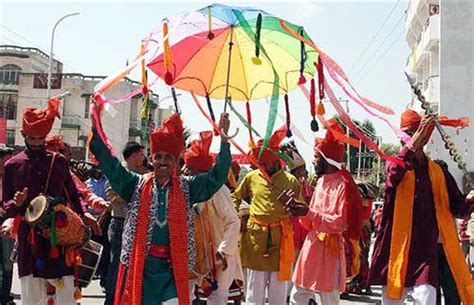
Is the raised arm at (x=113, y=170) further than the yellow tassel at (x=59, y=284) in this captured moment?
No


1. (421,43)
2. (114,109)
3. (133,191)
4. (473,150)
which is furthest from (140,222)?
(421,43)

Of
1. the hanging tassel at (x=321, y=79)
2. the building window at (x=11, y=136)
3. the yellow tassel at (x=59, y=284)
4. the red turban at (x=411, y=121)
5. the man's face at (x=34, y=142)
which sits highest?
the building window at (x=11, y=136)

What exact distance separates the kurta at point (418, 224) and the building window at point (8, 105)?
50.0m

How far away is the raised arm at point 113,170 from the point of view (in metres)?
4.91

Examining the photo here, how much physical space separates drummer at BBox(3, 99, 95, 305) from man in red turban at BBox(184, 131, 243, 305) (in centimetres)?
128

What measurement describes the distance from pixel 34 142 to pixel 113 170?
4.37ft

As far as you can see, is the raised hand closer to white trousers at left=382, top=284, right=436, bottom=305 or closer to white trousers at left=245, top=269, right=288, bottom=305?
white trousers at left=245, top=269, right=288, bottom=305

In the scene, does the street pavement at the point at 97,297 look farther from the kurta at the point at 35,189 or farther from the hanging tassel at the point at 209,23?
the hanging tassel at the point at 209,23

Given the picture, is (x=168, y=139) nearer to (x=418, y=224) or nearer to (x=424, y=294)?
(x=418, y=224)

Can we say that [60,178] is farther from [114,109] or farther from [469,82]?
[469,82]

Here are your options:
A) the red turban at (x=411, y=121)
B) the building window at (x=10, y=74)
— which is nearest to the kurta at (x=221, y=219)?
the red turban at (x=411, y=121)

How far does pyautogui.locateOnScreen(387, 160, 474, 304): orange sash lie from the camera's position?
559 cm

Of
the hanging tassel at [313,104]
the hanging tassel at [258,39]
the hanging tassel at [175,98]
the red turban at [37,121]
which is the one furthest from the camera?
the hanging tassel at [175,98]

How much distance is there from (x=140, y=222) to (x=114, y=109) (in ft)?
3.00
